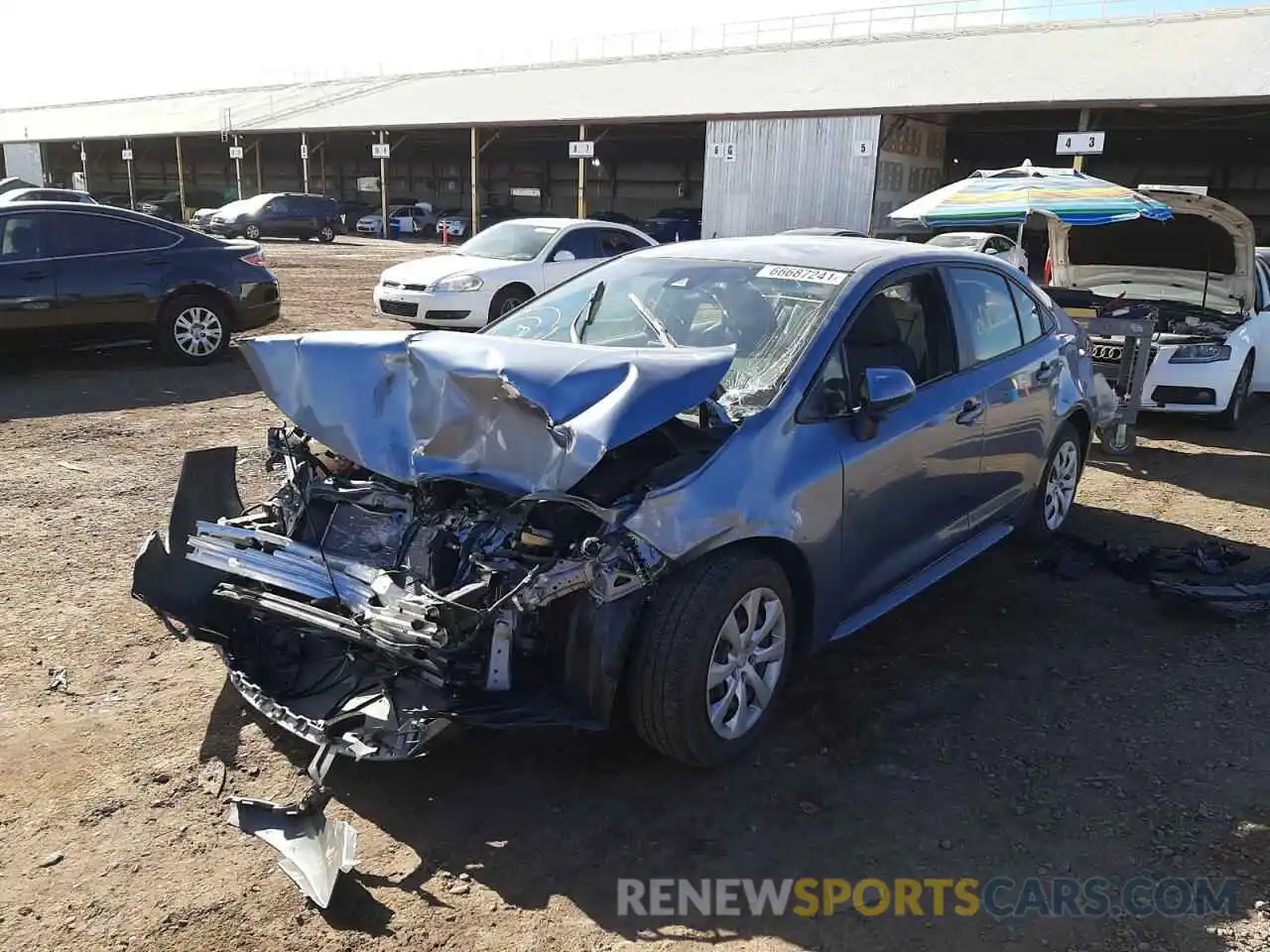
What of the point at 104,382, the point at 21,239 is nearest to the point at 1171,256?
the point at 104,382

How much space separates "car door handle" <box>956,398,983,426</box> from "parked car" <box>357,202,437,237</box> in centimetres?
3715

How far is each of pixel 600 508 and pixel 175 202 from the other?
148 ft

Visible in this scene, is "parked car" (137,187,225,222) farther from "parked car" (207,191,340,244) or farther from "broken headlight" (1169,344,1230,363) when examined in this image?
"broken headlight" (1169,344,1230,363)

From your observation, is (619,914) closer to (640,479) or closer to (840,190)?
(640,479)

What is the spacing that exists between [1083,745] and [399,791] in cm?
248

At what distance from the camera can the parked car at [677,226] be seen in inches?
1280

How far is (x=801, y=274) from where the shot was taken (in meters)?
4.20

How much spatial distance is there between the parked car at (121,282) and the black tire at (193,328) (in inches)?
0.4

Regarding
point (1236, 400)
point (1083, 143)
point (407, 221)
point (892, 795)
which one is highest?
point (1083, 143)

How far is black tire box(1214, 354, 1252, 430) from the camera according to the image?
8.73 meters

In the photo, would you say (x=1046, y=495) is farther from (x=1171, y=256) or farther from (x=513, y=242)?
(x=513, y=242)

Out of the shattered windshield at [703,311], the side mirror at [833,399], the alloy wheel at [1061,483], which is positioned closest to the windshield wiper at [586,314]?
the shattered windshield at [703,311]

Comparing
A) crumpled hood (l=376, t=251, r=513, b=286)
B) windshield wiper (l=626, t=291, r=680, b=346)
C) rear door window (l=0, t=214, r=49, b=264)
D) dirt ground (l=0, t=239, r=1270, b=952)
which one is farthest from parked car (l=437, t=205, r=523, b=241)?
dirt ground (l=0, t=239, r=1270, b=952)

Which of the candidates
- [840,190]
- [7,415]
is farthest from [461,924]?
[840,190]
